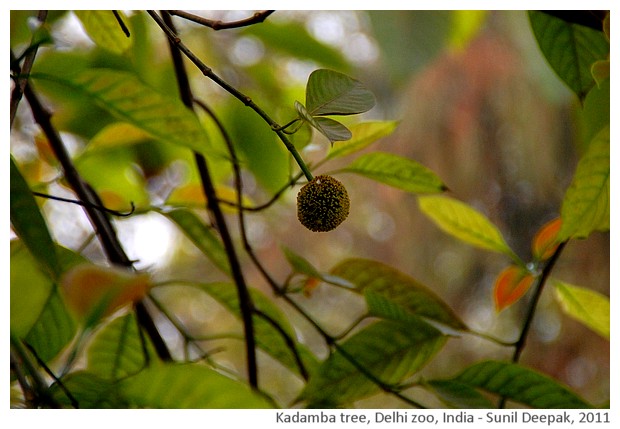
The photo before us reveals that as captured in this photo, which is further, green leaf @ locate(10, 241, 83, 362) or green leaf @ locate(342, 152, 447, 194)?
green leaf @ locate(342, 152, 447, 194)

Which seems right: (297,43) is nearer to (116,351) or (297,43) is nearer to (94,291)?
(116,351)

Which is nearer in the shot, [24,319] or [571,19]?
[24,319]

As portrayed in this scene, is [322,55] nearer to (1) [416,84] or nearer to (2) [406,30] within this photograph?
(2) [406,30]

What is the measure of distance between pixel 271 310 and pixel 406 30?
3.21ft

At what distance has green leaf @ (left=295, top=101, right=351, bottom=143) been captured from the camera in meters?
0.31

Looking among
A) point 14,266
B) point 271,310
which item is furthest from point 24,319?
point 271,310

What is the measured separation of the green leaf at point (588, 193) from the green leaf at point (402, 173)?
0.29 feet

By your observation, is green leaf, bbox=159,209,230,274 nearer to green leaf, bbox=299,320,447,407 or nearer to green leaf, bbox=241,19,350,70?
green leaf, bbox=299,320,447,407

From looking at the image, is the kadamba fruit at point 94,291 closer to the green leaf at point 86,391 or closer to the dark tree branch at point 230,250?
the green leaf at point 86,391

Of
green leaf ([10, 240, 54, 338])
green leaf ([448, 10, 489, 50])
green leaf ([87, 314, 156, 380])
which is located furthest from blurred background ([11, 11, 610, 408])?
green leaf ([10, 240, 54, 338])

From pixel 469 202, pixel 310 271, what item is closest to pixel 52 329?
pixel 310 271

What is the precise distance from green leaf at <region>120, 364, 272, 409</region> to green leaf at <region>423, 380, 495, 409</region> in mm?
228

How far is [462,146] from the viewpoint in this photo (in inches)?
139

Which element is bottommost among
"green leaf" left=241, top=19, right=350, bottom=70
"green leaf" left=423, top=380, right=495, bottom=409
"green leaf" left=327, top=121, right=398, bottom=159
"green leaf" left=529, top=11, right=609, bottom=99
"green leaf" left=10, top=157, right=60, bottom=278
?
"green leaf" left=423, top=380, right=495, bottom=409
